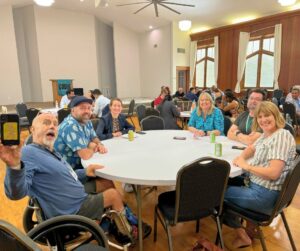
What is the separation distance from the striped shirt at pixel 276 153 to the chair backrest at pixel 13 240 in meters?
1.43

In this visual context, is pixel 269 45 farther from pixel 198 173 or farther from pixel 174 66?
pixel 198 173

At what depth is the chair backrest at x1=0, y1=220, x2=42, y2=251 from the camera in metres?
0.72

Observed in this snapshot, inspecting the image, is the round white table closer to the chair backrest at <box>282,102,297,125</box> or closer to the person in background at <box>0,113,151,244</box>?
the person in background at <box>0,113,151,244</box>

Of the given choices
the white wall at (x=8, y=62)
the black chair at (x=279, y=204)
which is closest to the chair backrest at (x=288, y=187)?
the black chair at (x=279, y=204)

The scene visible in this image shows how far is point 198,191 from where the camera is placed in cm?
151

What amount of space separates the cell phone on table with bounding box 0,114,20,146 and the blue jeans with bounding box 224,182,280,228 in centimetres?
144

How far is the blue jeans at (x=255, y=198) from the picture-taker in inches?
61.8

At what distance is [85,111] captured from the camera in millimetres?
2242

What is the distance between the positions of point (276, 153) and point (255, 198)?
0.35 m

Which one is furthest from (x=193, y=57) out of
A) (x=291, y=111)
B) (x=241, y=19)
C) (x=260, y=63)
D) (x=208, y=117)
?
(x=208, y=117)

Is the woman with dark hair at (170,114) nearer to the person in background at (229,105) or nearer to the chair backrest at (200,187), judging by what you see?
the person in background at (229,105)

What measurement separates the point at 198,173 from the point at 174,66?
33.0 feet

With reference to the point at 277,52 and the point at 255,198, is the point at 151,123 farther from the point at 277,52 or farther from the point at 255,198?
the point at 277,52

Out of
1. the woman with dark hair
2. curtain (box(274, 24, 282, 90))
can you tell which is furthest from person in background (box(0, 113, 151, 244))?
curtain (box(274, 24, 282, 90))
